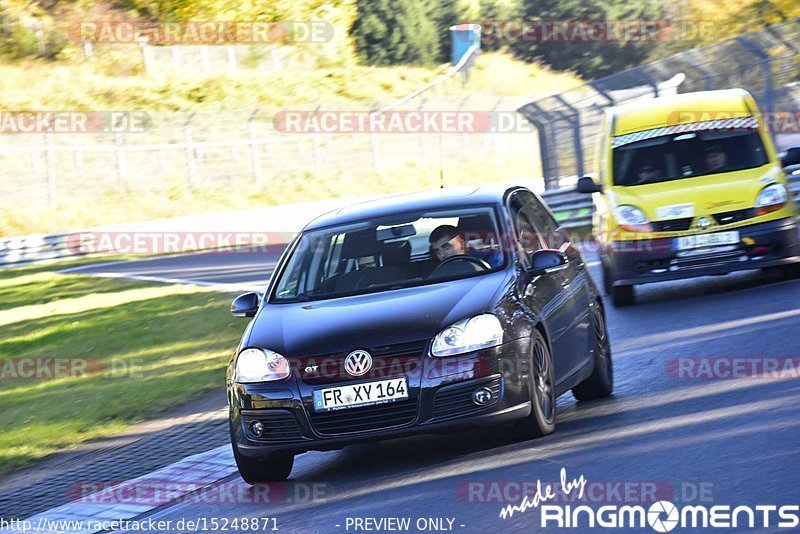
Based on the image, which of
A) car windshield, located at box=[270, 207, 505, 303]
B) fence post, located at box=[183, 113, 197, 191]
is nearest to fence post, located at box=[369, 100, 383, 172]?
fence post, located at box=[183, 113, 197, 191]

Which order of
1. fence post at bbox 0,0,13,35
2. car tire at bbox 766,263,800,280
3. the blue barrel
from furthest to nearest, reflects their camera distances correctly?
the blue barrel, fence post at bbox 0,0,13,35, car tire at bbox 766,263,800,280

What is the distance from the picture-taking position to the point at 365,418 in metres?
7.74

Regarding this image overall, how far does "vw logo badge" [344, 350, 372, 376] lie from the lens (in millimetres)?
7686

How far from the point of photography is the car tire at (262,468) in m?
8.17

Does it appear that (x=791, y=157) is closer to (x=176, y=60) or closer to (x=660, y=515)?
(x=660, y=515)

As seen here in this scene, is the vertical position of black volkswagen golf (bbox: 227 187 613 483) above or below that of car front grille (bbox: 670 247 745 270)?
above

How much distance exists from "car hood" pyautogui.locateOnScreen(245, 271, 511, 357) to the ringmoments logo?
54.0 inches

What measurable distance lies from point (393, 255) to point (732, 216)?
237 inches

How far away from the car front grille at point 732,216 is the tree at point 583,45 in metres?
61.1

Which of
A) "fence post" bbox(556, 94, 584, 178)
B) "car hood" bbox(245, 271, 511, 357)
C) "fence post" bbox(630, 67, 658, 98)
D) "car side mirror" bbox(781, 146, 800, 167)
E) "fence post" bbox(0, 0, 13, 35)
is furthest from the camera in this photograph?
"fence post" bbox(0, 0, 13, 35)

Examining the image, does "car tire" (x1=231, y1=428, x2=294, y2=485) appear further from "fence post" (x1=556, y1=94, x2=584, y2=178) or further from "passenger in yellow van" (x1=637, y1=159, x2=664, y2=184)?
"fence post" (x1=556, y1=94, x2=584, y2=178)

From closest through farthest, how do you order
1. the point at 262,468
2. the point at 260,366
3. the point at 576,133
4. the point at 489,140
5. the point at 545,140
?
the point at 260,366, the point at 262,468, the point at 576,133, the point at 545,140, the point at 489,140

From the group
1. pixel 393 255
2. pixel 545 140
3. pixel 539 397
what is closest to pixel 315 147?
pixel 545 140

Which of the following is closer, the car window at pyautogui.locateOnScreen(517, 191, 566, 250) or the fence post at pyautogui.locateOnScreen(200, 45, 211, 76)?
the car window at pyautogui.locateOnScreen(517, 191, 566, 250)
